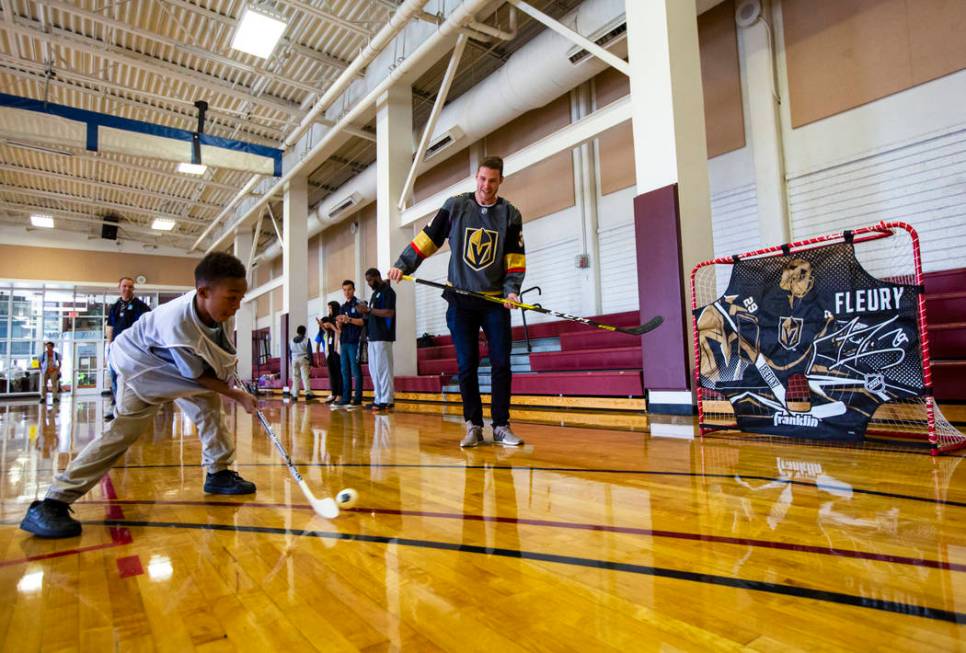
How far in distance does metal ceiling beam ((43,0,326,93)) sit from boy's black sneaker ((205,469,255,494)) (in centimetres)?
721

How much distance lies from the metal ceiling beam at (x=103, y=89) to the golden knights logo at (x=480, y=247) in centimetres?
772

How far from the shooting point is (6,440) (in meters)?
4.61

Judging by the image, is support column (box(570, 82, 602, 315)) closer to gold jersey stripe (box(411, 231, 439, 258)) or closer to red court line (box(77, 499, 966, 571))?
gold jersey stripe (box(411, 231, 439, 258))

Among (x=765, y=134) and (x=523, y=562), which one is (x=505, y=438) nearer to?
(x=523, y=562)

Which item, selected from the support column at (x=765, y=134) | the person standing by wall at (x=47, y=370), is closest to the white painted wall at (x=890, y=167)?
the support column at (x=765, y=134)

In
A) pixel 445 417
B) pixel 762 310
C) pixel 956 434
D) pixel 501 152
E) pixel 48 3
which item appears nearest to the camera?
pixel 956 434

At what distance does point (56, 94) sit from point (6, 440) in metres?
7.09

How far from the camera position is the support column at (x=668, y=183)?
4027 millimetres

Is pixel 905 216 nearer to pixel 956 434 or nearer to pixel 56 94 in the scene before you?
pixel 956 434

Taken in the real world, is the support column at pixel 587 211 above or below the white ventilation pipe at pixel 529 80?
below

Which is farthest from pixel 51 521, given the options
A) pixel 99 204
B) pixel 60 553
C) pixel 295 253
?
pixel 99 204

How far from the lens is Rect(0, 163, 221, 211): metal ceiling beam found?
11.3 m

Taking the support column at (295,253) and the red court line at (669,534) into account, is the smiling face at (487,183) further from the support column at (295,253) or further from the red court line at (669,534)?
the support column at (295,253)

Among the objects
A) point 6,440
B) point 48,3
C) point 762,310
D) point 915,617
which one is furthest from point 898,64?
point 48,3
